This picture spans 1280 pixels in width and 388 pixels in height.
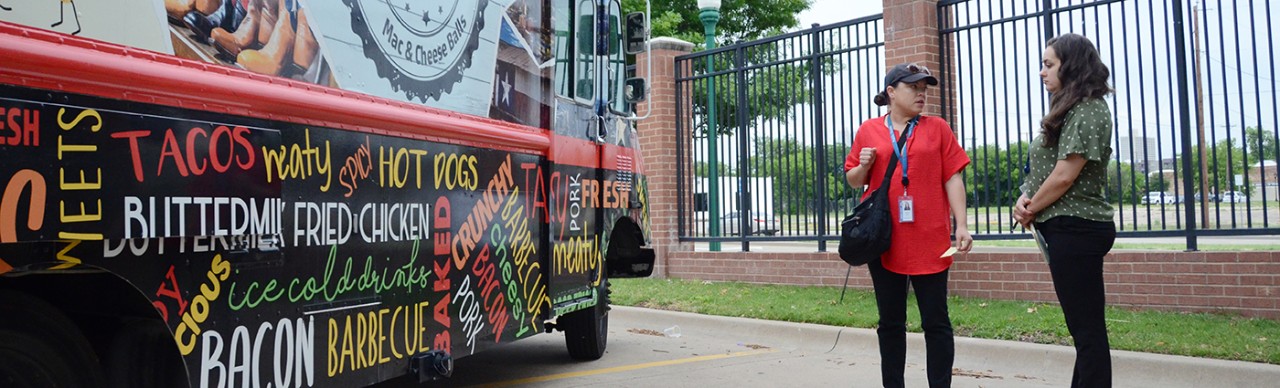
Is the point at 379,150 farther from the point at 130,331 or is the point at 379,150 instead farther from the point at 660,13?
the point at 660,13

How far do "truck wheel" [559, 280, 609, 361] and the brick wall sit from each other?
137 inches

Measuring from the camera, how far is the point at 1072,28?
862 cm

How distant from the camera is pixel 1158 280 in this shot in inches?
312

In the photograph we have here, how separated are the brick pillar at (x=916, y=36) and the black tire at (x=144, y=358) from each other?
729 cm

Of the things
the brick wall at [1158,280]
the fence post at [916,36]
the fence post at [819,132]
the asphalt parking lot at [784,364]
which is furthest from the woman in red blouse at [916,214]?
the fence post at [819,132]

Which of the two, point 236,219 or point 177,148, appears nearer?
point 177,148

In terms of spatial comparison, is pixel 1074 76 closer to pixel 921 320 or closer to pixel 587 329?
pixel 921 320

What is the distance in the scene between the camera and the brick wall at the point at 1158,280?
741 centimetres

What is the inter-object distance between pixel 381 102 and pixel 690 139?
8.29 metres

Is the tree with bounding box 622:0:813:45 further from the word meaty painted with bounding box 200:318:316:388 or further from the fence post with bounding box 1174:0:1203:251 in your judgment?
the word meaty painted with bounding box 200:318:316:388

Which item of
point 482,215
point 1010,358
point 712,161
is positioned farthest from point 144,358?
point 712,161

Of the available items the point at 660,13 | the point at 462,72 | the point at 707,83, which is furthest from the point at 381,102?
the point at 660,13

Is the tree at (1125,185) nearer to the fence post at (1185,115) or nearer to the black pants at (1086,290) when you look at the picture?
the fence post at (1185,115)

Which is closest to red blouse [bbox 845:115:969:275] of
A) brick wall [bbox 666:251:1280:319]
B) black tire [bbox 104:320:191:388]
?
black tire [bbox 104:320:191:388]
